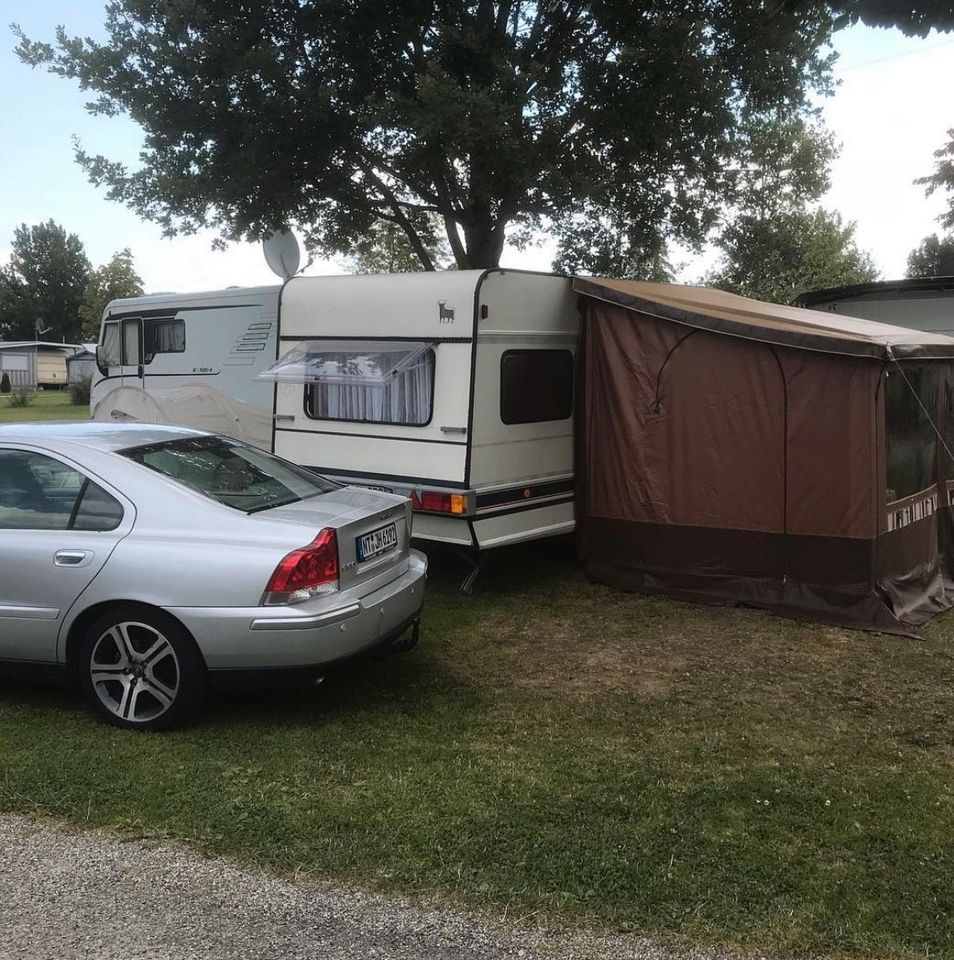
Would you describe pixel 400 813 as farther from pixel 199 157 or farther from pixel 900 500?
pixel 199 157

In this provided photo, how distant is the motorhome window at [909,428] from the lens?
653cm

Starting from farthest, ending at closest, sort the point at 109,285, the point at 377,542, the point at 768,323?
the point at 109,285 < the point at 768,323 < the point at 377,542

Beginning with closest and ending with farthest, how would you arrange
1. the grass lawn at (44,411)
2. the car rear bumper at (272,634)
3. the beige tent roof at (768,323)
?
1. the car rear bumper at (272,634)
2. the beige tent roof at (768,323)
3. the grass lawn at (44,411)

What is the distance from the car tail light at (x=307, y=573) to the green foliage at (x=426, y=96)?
7435 mm

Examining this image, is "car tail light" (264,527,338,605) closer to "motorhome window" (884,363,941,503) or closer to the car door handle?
the car door handle

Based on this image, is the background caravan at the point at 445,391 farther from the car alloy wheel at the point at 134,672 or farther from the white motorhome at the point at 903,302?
the white motorhome at the point at 903,302

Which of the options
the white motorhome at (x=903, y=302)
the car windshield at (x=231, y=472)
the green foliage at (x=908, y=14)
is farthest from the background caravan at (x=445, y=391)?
the white motorhome at (x=903, y=302)

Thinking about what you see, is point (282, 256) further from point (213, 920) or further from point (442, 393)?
point (213, 920)

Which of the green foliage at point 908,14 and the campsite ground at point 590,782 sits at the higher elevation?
the green foliage at point 908,14

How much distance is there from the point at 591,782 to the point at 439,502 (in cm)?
326

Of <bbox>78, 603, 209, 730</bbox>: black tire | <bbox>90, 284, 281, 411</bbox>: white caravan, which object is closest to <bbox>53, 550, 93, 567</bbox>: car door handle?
<bbox>78, 603, 209, 730</bbox>: black tire

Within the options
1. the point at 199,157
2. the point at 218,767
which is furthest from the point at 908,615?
the point at 199,157

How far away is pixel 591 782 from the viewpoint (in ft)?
12.9

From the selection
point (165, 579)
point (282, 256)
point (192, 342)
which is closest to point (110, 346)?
point (192, 342)
